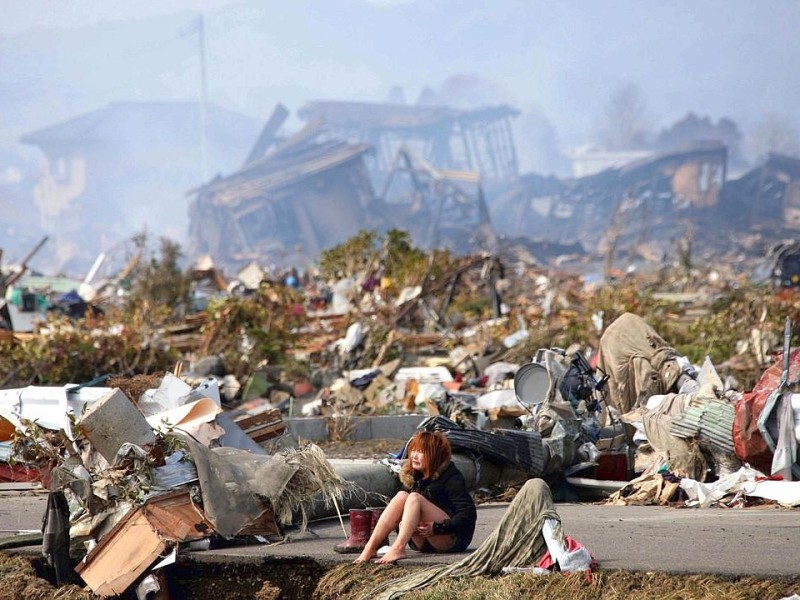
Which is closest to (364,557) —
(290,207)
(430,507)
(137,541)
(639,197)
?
(430,507)

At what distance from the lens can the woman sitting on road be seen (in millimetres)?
6555

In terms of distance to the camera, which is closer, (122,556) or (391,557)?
(391,557)

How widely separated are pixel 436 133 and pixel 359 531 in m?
173

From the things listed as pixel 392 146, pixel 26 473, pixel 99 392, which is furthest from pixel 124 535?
pixel 392 146

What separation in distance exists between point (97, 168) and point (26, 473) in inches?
6977

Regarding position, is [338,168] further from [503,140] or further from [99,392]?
[99,392]

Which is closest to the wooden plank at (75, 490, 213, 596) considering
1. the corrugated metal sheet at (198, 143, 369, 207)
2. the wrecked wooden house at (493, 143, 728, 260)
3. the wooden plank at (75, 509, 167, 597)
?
the wooden plank at (75, 509, 167, 597)

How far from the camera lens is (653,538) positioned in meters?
7.01

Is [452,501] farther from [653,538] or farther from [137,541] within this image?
[137,541]

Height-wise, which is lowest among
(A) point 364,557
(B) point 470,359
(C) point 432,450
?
(B) point 470,359

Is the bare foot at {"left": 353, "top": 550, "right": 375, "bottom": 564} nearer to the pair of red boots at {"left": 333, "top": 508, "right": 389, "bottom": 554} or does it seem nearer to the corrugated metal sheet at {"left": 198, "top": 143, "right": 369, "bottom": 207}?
the pair of red boots at {"left": 333, "top": 508, "right": 389, "bottom": 554}

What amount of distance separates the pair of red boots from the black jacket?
366mm

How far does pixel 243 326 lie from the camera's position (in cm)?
1847

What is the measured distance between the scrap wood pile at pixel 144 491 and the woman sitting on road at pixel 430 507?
908 millimetres
